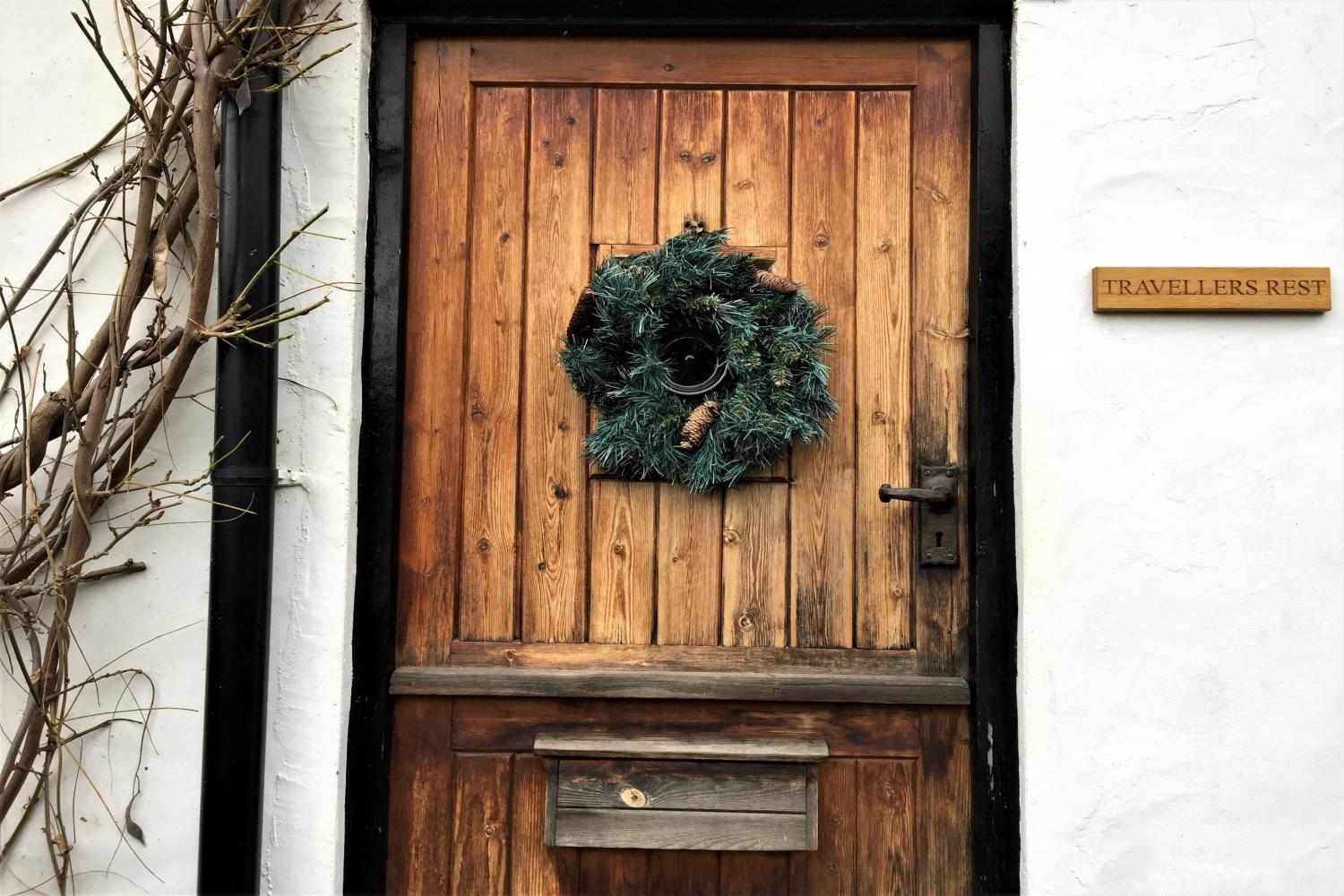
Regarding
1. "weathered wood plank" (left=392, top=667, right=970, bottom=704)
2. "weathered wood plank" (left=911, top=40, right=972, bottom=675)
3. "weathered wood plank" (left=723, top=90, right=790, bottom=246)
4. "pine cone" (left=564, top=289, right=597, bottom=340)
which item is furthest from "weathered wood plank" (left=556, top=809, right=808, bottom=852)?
"weathered wood plank" (left=723, top=90, right=790, bottom=246)

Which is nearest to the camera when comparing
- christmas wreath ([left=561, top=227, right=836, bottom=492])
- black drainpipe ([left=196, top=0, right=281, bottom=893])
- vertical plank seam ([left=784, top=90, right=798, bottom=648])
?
black drainpipe ([left=196, top=0, right=281, bottom=893])

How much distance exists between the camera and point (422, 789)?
178 cm

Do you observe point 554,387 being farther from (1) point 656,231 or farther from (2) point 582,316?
(1) point 656,231

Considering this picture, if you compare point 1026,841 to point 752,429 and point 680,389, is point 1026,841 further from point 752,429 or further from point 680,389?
point 680,389

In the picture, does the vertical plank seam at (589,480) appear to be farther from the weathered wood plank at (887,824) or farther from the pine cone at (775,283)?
the weathered wood plank at (887,824)

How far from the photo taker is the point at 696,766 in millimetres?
1695

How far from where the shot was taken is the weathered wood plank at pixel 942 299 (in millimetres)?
1776

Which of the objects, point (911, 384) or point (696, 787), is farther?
point (911, 384)

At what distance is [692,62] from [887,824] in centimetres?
169

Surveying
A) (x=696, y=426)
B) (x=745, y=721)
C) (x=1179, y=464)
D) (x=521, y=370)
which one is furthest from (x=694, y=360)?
(x=1179, y=464)

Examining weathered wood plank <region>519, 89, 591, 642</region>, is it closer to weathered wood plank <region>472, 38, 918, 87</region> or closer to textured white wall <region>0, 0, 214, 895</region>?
weathered wood plank <region>472, 38, 918, 87</region>

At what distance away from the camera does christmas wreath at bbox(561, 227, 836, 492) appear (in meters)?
1.68

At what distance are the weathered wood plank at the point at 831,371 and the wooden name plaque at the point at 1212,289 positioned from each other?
0.51 metres

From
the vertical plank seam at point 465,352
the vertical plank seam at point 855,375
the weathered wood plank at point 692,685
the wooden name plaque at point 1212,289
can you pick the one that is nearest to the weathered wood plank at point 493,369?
the vertical plank seam at point 465,352
